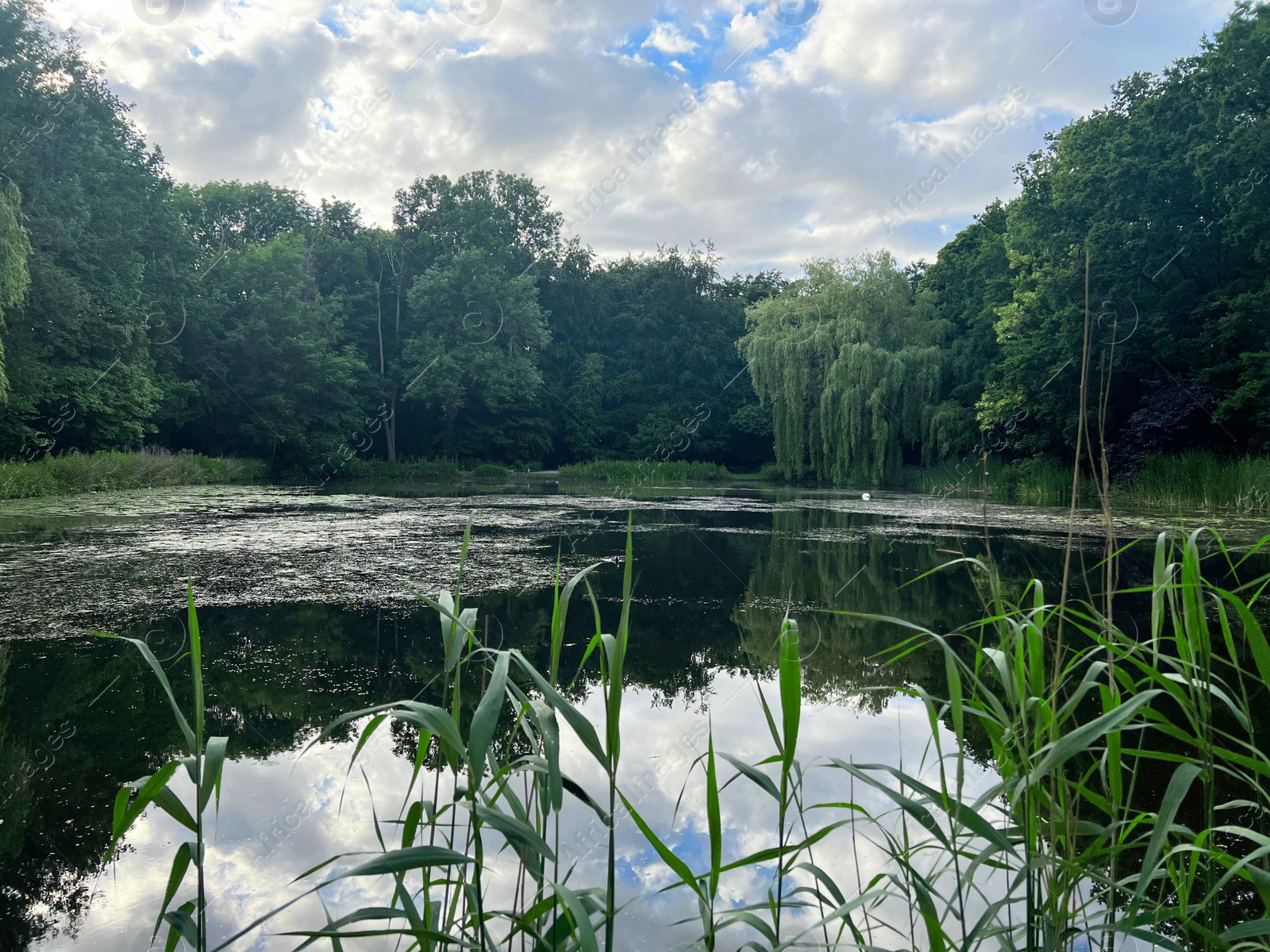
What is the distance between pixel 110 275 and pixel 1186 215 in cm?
2008

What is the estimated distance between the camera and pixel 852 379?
17.6 metres

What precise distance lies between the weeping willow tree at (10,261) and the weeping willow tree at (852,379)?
1348 centimetres

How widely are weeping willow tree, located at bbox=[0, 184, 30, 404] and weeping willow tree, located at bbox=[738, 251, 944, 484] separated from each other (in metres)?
13.5

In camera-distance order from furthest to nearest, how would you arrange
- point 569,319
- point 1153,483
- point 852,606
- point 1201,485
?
point 569,319
point 1153,483
point 1201,485
point 852,606

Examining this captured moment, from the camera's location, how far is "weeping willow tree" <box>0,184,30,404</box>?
35.2 ft

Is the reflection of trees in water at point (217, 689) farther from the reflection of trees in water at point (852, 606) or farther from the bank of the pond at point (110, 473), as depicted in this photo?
the bank of the pond at point (110, 473)

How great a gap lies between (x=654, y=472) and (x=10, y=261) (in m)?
15.0

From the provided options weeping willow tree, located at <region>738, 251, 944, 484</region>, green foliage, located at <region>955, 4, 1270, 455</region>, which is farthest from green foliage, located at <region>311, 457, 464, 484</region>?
green foliage, located at <region>955, 4, 1270, 455</region>

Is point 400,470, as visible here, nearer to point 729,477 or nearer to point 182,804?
point 729,477

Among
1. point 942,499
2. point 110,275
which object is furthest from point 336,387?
point 942,499

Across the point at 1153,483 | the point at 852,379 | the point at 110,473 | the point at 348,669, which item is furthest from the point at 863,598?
the point at 852,379

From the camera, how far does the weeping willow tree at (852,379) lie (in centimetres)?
1752

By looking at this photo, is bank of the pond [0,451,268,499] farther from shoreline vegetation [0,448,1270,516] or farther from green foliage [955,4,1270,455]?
green foliage [955,4,1270,455]


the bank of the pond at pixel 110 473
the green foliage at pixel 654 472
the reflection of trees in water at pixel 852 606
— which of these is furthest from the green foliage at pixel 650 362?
Answer: the reflection of trees in water at pixel 852 606
